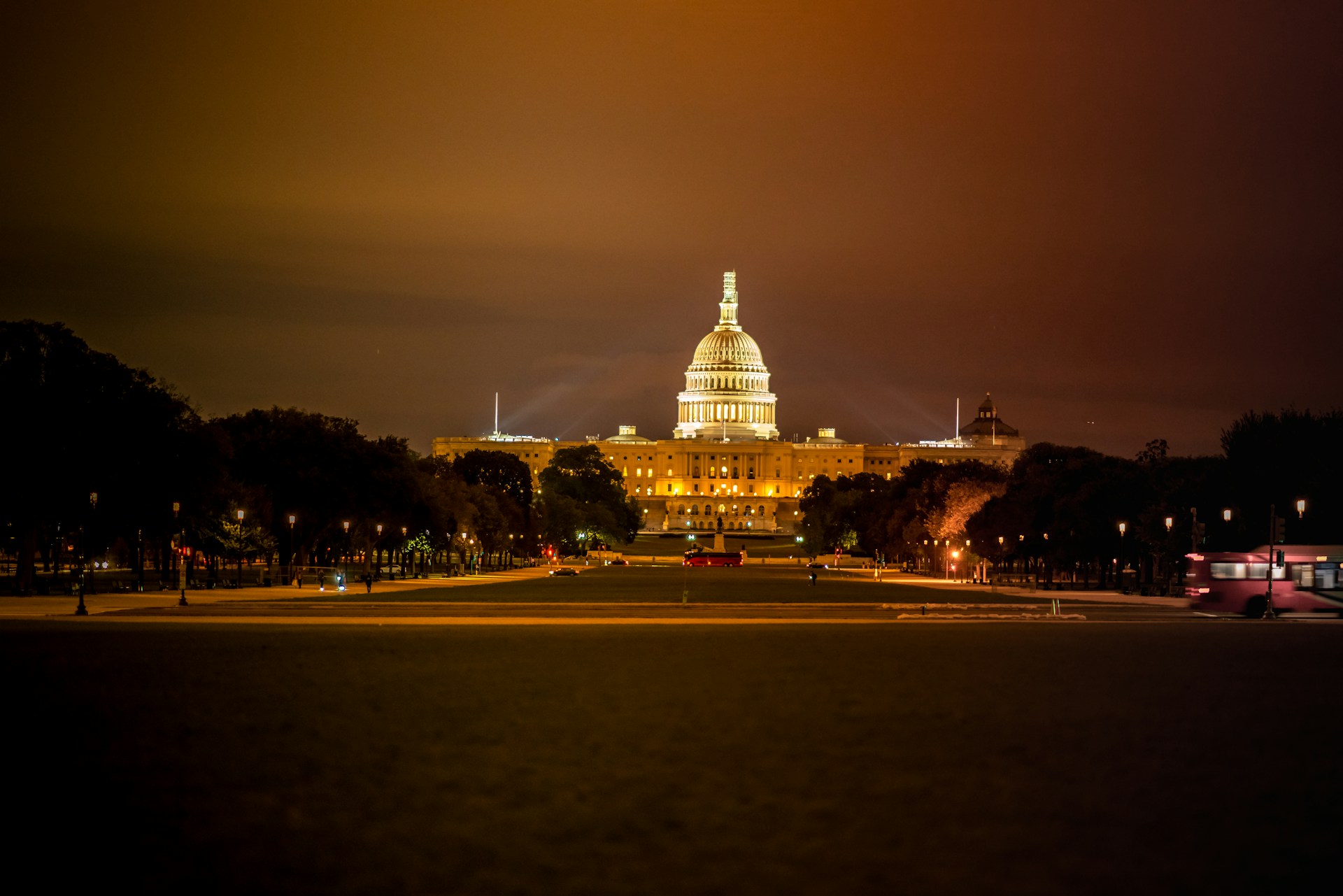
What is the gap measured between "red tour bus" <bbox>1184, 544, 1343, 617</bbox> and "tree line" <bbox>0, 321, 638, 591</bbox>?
35606mm

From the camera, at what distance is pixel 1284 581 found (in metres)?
50.0

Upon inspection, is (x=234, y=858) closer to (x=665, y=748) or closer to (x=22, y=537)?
(x=665, y=748)

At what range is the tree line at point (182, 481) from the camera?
62531 millimetres

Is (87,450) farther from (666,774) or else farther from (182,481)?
(666,774)

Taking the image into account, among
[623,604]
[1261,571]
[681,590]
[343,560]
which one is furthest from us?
Result: [343,560]

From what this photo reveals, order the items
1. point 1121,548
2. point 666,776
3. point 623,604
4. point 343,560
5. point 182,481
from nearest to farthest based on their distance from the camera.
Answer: point 666,776
point 623,604
point 182,481
point 1121,548
point 343,560

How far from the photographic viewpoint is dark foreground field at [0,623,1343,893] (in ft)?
40.0

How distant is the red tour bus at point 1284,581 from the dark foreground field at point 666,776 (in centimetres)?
2199

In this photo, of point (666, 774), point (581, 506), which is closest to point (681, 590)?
point (666, 774)

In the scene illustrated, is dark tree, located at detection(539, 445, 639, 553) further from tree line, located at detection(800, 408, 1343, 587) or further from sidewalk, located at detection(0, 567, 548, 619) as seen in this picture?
sidewalk, located at detection(0, 567, 548, 619)

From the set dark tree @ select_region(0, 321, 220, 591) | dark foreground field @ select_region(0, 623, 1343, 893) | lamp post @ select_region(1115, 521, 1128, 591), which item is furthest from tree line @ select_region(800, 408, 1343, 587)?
dark tree @ select_region(0, 321, 220, 591)

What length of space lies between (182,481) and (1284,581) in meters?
43.1

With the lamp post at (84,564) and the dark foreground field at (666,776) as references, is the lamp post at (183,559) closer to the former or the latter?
the lamp post at (84,564)

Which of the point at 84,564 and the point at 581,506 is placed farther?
the point at 581,506
